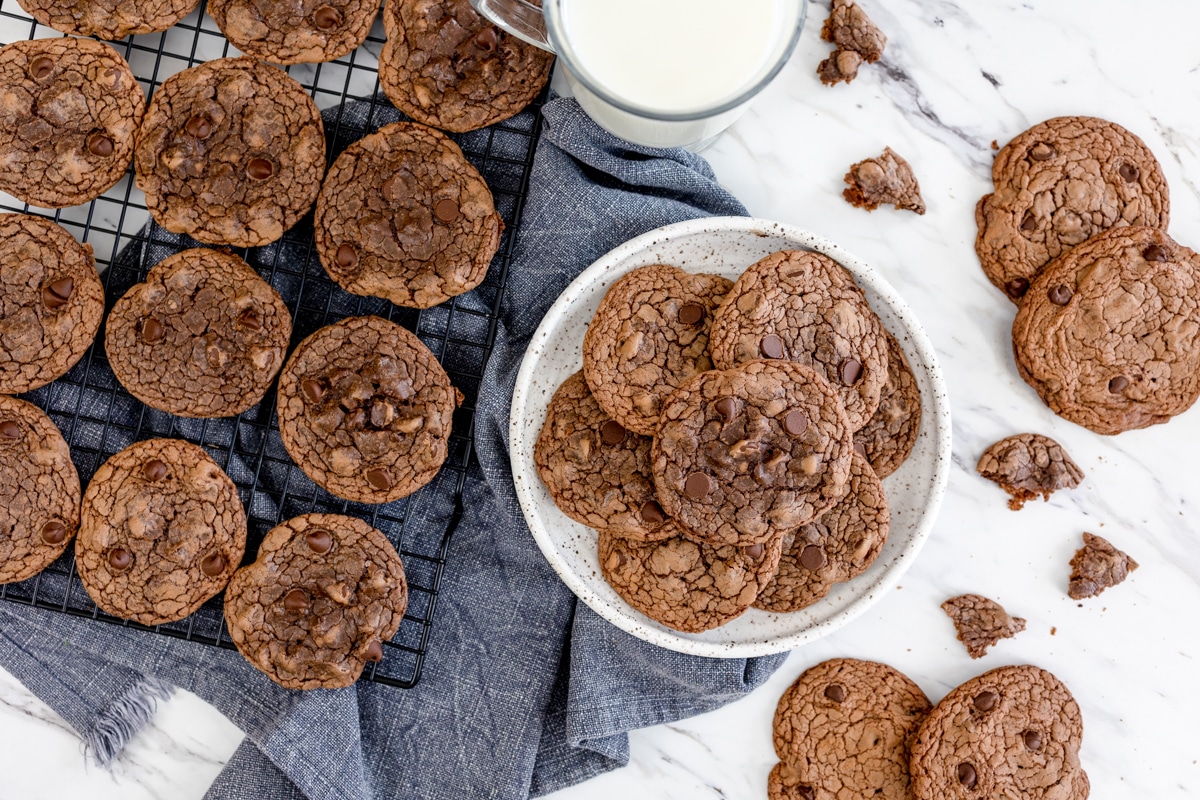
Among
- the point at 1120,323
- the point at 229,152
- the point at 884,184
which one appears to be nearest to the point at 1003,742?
the point at 1120,323

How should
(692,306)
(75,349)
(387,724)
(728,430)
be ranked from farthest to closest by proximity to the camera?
(387,724) < (75,349) < (692,306) < (728,430)

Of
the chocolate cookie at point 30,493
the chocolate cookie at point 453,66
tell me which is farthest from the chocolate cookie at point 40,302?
the chocolate cookie at point 453,66

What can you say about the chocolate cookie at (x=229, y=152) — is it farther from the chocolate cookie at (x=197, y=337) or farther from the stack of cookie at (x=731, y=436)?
the stack of cookie at (x=731, y=436)

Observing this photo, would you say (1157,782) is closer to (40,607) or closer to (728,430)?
(728,430)

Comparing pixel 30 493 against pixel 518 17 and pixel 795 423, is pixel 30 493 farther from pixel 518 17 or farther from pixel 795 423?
pixel 795 423

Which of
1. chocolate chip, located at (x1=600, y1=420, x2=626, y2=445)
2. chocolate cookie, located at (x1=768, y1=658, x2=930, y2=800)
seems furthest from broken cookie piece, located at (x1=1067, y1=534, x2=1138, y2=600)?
chocolate chip, located at (x1=600, y1=420, x2=626, y2=445)

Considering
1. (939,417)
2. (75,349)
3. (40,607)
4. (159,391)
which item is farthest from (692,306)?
(40,607)
